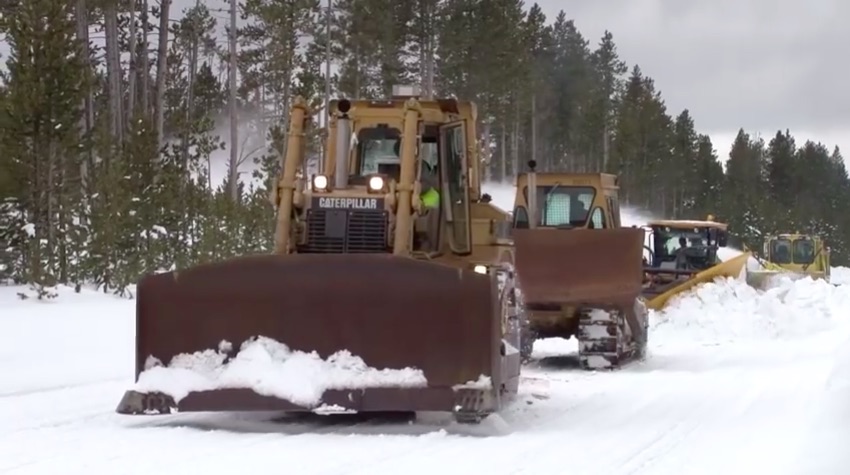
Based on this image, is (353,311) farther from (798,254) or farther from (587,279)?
(798,254)

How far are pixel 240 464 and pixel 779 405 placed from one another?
17.8 ft

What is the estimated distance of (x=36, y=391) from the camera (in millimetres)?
10984

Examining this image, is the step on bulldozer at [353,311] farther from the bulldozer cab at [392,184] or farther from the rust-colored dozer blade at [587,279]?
the rust-colored dozer blade at [587,279]

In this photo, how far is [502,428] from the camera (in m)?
9.13

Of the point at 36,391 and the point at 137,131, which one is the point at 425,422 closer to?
the point at 36,391

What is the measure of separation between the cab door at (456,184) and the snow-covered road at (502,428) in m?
1.53

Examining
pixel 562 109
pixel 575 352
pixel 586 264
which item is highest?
pixel 562 109

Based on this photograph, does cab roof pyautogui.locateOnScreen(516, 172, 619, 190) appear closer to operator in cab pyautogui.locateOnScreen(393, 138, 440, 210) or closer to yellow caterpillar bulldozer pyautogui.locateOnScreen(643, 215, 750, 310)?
operator in cab pyautogui.locateOnScreen(393, 138, 440, 210)

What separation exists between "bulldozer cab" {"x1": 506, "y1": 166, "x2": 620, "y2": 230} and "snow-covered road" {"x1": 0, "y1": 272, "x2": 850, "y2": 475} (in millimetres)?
2002

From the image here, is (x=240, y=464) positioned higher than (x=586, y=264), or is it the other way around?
(x=586, y=264)

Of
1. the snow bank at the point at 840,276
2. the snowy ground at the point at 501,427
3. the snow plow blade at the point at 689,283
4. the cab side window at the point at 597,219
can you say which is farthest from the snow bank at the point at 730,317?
the snow bank at the point at 840,276

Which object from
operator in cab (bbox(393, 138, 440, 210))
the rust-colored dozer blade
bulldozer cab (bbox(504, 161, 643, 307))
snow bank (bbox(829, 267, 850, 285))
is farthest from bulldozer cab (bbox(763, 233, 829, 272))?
operator in cab (bbox(393, 138, 440, 210))

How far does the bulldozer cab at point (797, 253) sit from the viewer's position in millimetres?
41875

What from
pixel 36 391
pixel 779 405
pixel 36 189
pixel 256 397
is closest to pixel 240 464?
pixel 256 397
